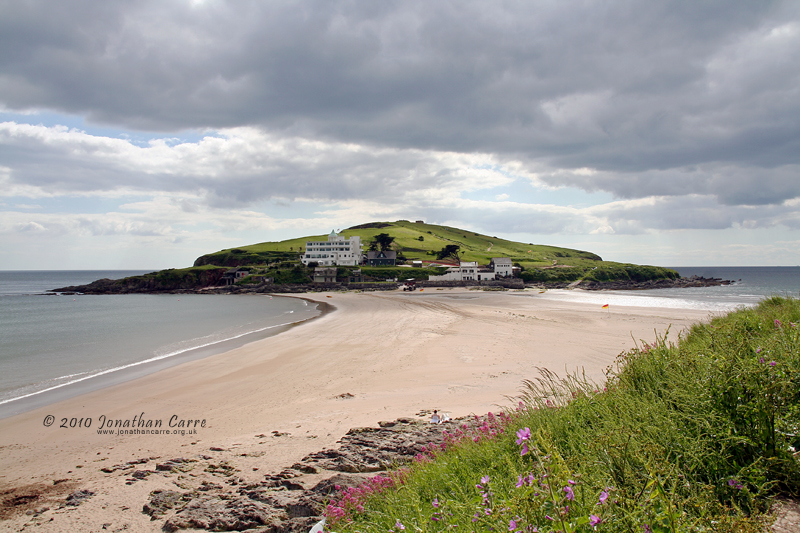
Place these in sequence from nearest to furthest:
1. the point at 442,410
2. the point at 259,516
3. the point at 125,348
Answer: the point at 259,516 → the point at 442,410 → the point at 125,348

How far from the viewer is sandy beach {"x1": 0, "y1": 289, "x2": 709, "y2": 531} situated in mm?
6832

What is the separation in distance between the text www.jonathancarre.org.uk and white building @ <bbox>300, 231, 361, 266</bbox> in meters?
104

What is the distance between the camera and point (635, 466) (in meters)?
3.25

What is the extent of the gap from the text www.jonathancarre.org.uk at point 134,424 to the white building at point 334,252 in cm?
10366

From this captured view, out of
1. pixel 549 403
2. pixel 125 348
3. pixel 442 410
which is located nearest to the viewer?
pixel 549 403

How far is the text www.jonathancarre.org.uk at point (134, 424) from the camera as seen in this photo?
10148 millimetres

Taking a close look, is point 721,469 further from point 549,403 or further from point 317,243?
point 317,243

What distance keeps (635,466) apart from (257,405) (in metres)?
10.9

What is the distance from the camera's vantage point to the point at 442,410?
9.94m

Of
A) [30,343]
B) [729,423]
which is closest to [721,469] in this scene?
[729,423]

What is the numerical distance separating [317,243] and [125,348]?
98231mm

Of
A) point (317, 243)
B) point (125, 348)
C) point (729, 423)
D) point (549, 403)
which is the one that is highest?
point (317, 243)

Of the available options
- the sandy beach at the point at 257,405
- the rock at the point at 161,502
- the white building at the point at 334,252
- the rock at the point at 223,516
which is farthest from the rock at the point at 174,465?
the white building at the point at 334,252

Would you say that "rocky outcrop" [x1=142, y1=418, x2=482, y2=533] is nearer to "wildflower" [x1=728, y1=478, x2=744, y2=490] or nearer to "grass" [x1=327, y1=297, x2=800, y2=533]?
"grass" [x1=327, y1=297, x2=800, y2=533]
